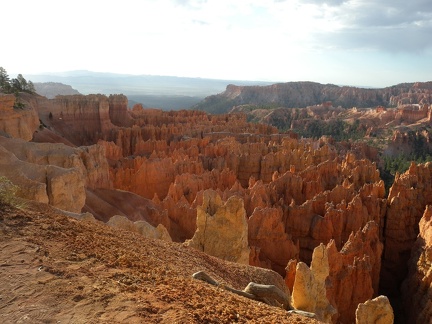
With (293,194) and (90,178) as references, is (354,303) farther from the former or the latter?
(90,178)

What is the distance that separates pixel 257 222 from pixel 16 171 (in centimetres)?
1037

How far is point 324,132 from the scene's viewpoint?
74.1 metres

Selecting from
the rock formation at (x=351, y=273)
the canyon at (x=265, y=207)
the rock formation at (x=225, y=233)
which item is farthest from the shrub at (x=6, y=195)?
the rock formation at (x=351, y=273)

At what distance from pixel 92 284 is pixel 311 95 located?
5088 inches

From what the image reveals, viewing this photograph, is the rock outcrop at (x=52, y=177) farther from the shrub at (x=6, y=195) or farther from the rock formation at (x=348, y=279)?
the rock formation at (x=348, y=279)

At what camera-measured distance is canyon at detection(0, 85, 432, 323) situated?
12086mm

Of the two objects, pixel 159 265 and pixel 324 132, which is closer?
pixel 159 265

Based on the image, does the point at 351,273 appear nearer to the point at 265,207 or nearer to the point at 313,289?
the point at 265,207

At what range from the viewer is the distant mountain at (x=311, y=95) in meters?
121

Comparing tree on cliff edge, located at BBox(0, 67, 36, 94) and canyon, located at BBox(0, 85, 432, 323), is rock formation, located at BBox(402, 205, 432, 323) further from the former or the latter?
tree on cliff edge, located at BBox(0, 67, 36, 94)

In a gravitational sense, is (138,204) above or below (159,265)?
below

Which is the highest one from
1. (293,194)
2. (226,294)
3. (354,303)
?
(226,294)

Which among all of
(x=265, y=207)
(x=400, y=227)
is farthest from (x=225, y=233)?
(x=400, y=227)

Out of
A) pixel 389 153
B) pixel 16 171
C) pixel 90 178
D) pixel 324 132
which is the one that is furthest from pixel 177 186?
pixel 324 132
